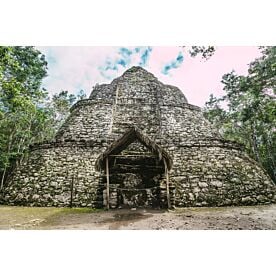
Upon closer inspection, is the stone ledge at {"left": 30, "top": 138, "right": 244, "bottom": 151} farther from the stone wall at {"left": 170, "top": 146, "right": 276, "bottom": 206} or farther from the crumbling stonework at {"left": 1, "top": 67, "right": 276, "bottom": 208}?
the stone wall at {"left": 170, "top": 146, "right": 276, "bottom": 206}

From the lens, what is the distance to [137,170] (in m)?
6.59

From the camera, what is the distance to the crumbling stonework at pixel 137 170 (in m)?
6.35

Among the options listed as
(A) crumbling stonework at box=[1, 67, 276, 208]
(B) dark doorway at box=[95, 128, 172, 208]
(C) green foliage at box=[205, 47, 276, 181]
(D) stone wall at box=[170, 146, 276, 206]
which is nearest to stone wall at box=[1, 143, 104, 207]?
(A) crumbling stonework at box=[1, 67, 276, 208]

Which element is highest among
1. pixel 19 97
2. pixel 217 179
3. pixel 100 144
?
pixel 19 97

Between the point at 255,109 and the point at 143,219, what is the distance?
19.5ft

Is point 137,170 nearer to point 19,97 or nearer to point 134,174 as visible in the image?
point 134,174

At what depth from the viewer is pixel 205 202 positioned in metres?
6.34

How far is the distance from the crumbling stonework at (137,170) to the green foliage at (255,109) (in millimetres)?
1716

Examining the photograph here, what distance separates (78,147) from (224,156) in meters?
4.79

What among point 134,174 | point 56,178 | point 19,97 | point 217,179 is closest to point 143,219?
point 134,174

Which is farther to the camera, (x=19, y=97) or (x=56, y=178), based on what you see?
(x=56, y=178)

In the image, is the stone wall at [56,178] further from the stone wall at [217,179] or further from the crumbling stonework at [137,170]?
the stone wall at [217,179]

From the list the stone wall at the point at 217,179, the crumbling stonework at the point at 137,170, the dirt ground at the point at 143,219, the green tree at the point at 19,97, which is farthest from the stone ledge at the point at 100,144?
the dirt ground at the point at 143,219
